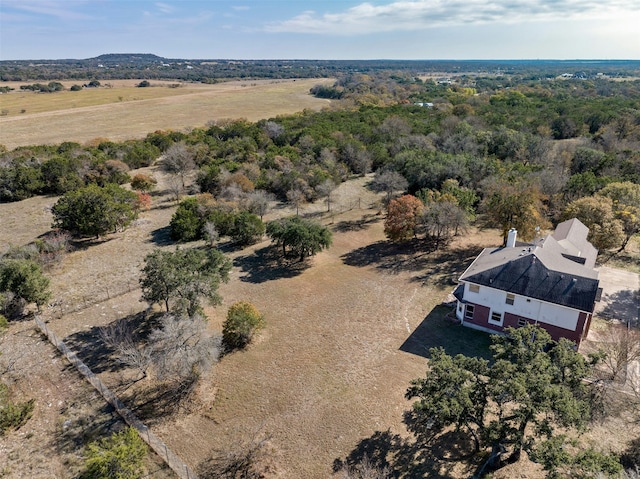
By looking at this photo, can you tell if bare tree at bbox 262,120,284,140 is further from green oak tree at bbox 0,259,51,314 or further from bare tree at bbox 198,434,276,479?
bare tree at bbox 198,434,276,479

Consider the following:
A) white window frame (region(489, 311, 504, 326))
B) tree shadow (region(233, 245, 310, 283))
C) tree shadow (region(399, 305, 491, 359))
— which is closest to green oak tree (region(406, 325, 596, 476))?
tree shadow (region(399, 305, 491, 359))

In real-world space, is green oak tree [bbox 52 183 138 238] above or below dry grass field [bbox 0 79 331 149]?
below

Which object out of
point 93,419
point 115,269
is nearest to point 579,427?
point 93,419

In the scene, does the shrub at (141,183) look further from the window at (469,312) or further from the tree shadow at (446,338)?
the window at (469,312)

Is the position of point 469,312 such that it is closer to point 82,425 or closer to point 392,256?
point 392,256

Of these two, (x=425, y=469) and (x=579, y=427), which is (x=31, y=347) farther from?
(x=579, y=427)

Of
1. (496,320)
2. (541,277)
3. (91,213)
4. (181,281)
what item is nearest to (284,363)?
(181,281)

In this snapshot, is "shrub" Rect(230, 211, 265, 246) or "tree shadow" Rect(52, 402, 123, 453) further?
"shrub" Rect(230, 211, 265, 246)
